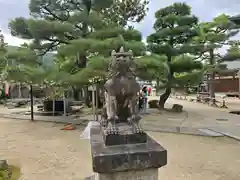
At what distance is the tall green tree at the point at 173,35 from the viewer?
442 inches

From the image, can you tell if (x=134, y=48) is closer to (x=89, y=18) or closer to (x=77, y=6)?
(x=89, y=18)

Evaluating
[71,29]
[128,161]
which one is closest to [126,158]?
[128,161]

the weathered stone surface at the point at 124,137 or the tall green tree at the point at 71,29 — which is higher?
the tall green tree at the point at 71,29

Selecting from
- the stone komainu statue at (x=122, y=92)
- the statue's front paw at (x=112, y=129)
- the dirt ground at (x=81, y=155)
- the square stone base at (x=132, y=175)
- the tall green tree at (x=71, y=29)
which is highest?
the tall green tree at (x=71, y=29)

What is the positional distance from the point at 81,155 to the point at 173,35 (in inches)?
336

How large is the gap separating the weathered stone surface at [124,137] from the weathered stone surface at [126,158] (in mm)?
42

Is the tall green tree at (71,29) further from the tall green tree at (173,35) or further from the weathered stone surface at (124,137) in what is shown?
the weathered stone surface at (124,137)

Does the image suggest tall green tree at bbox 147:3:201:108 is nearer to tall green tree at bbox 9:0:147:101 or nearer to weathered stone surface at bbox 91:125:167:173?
tall green tree at bbox 9:0:147:101

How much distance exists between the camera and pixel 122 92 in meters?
2.23

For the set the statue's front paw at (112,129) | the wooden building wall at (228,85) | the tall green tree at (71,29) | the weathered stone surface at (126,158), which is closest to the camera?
the weathered stone surface at (126,158)

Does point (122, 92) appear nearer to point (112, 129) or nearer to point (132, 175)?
point (112, 129)

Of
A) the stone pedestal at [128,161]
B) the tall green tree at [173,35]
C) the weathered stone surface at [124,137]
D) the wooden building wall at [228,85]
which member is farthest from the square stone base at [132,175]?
the wooden building wall at [228,85]

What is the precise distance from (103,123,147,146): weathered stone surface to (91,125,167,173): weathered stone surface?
42 millimetres

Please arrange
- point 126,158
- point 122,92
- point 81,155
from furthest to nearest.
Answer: point 81,155 → point 122,92 → point 126,158
